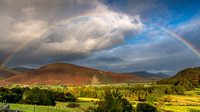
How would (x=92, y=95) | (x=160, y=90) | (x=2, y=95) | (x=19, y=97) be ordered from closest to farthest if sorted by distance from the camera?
(x=2, y=95) → (x=19, y=97) → (x=160, y=90) → (x=92, y=95)

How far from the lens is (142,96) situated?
104312 mm

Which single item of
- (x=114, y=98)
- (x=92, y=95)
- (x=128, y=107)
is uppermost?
(x=114, y=98)

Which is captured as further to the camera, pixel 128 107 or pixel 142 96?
pixel 142 96

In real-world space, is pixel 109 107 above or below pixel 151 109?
above

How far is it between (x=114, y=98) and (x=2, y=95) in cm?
4852

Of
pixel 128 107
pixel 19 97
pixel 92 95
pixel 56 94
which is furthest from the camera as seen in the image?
pixel 92 95

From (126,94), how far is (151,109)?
81.2 m

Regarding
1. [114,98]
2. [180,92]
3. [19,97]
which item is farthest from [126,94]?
[114,98]

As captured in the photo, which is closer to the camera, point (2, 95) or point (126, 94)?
point (2, 95)

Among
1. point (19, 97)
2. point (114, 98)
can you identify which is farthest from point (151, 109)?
point (19, 97)

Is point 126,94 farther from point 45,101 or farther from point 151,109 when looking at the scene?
point 151,109

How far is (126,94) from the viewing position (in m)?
115

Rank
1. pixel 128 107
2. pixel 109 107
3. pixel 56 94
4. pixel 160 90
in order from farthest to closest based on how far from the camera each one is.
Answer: pixel 160 90 → pixel 56 94 → pixel 128 107 → pixel 109 107

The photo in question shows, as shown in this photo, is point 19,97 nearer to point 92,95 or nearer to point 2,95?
point 2,95
